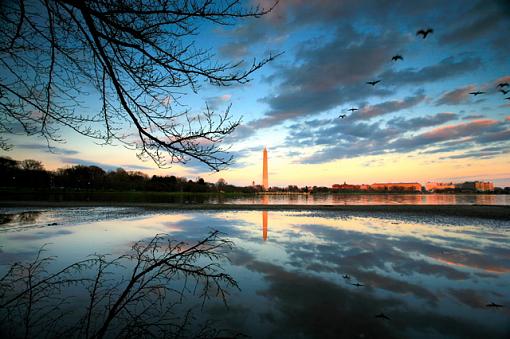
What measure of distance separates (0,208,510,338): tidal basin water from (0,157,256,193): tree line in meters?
80.7

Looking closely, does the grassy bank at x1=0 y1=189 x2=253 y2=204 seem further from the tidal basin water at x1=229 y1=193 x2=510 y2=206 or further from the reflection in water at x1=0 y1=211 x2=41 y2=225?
the reflection in water at x1=0 y1=211 x2=41 y2=225

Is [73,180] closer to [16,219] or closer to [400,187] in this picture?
[16,219]

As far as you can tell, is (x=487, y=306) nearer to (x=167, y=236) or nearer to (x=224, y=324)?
(x=224, y=324)

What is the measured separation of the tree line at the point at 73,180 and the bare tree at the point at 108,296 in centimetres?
8288

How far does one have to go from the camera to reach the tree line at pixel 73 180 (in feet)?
274

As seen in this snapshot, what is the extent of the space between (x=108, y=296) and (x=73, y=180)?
11321cm

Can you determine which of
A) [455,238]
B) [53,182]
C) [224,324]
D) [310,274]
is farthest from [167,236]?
[53,182]

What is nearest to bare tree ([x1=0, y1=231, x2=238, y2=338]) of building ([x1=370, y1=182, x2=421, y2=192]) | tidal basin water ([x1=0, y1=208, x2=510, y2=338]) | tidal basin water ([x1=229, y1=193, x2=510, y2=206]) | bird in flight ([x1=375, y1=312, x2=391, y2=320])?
tidal basin water ([x1=0, y1=208, x2=510, y2=338])

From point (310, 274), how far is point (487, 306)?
3.25m

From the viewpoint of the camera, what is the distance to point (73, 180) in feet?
317

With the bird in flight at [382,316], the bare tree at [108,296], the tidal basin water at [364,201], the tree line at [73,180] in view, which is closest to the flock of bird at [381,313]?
the bird in flight at [382,316]

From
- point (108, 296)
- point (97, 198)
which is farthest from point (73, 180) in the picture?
point (108, 296)

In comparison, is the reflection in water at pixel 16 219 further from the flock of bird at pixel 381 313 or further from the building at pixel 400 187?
the building at pixel 400 187

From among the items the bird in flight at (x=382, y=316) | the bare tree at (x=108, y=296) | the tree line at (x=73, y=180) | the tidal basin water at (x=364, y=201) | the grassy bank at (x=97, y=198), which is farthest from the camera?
the tree line at (x=73, y=180)
